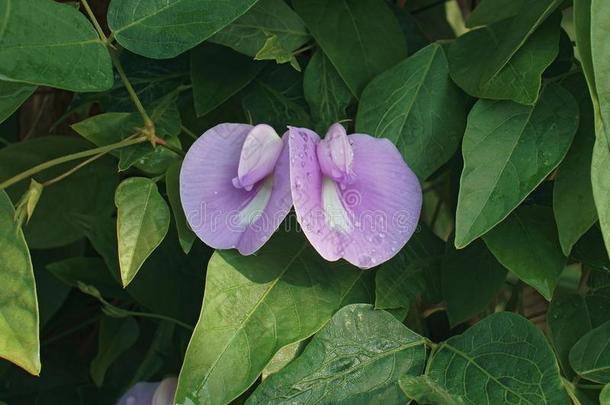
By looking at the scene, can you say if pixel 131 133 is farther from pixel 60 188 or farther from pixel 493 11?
pixel 493 11

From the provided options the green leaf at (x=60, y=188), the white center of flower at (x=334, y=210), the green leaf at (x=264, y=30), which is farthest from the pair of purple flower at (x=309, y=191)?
the green leaf at (x=60, y=188)

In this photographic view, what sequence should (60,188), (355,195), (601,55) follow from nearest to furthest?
(601,55), (355,195), (60,188)

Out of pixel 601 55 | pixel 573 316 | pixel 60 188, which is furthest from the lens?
pixel 60 188

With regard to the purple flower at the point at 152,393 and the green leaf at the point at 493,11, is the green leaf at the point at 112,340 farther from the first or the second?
the green leaf at the point at 493,11

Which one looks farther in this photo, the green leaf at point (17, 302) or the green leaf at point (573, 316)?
the green leaf at point (573, 316)

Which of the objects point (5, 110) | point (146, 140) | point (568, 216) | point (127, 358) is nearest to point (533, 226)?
point (568, 216)

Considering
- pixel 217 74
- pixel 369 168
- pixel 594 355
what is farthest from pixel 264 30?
pixel 594 355

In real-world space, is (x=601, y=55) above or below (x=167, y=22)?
below
